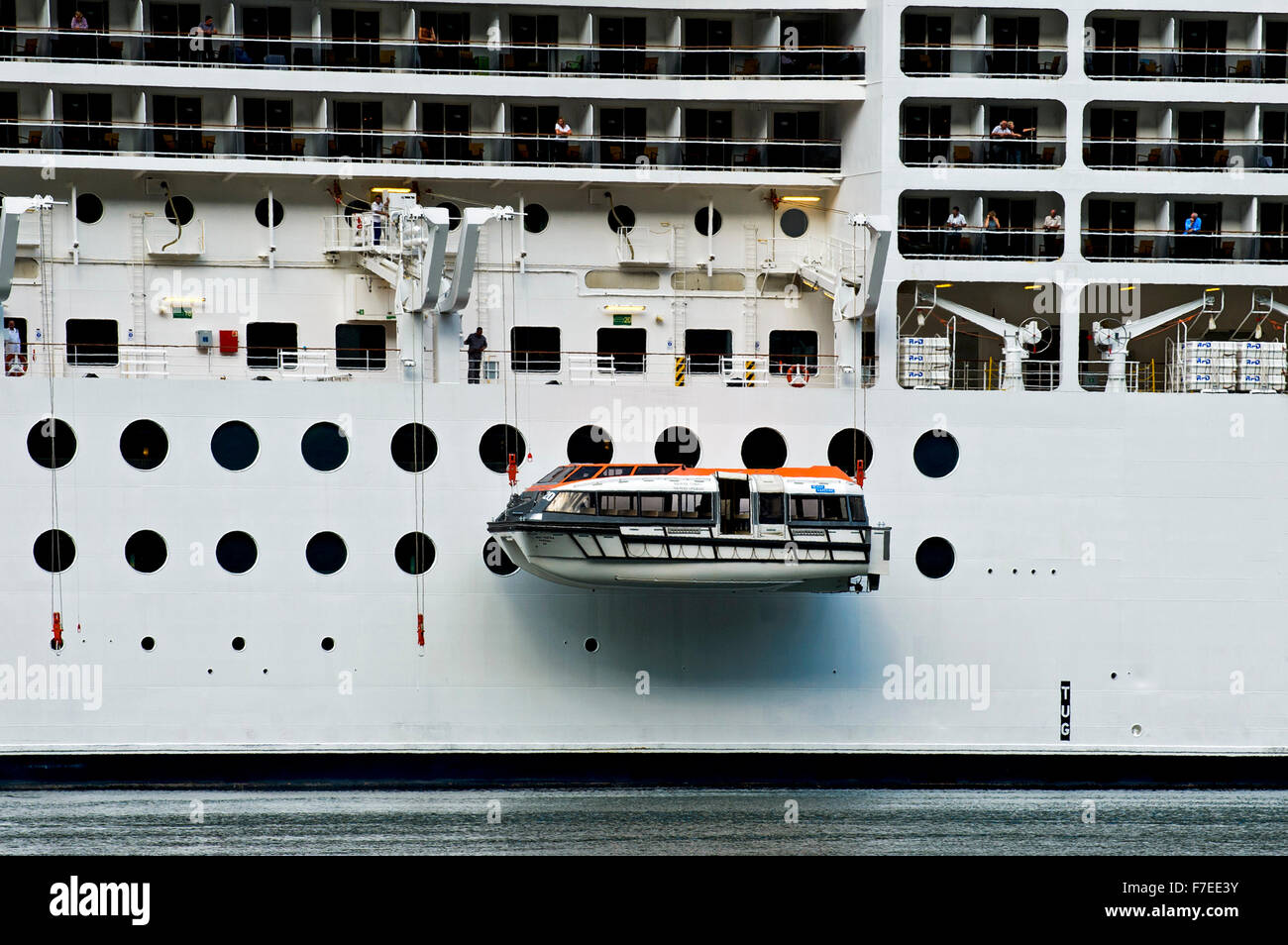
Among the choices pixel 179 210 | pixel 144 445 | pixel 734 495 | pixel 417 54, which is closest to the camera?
pixel 734 495

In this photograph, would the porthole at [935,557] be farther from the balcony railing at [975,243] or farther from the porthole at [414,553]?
the porthole at [414,553]

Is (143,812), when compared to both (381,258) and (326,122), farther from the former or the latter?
(326,122)

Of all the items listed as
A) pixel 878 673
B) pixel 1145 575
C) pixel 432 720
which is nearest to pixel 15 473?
A: pixel 432 720

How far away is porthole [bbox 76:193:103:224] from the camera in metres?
22.5

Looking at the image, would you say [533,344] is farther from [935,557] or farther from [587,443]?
[935,557]

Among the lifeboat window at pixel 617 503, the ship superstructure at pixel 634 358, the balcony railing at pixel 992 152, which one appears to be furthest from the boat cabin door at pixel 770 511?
the balcony railing at pixel 992 152

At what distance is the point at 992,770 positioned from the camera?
2075 centimetres

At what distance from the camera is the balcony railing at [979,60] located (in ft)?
72.9

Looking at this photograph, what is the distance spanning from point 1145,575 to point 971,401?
3.18 m

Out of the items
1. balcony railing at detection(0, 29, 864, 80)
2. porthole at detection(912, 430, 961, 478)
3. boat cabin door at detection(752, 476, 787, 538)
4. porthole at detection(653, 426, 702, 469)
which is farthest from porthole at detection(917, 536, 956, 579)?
balcony railing at detection(0, 29, 864, 80)

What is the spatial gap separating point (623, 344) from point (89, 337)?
7.33m

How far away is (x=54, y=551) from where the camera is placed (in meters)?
20.2

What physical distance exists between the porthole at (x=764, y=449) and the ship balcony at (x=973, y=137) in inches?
171

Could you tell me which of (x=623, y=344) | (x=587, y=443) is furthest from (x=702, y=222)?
(x=587, y=443)
